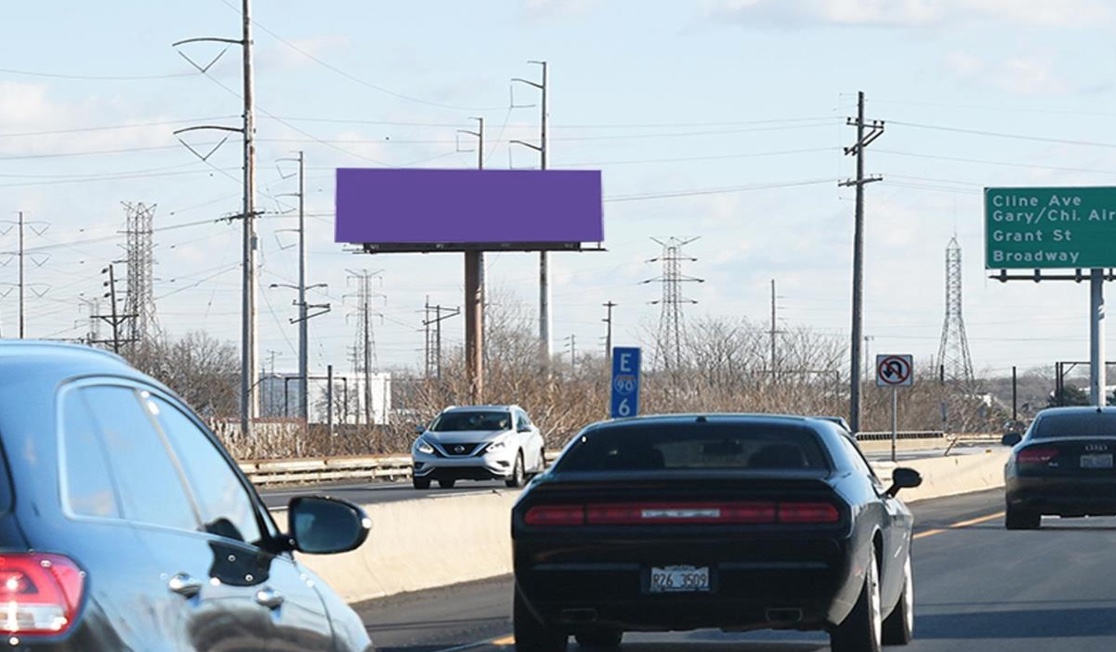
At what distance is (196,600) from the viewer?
187 inches

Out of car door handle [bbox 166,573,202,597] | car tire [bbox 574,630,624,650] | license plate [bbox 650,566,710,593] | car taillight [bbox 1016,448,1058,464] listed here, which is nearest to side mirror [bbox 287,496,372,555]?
car door handle [bbox 166,573,202,597]

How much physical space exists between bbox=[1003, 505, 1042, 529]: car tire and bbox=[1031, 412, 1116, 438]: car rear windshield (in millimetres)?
962

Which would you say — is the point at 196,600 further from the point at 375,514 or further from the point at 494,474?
the point at 494,474

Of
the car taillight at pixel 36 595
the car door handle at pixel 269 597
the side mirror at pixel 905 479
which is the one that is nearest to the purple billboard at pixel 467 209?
the side mirror at pixel 905 479

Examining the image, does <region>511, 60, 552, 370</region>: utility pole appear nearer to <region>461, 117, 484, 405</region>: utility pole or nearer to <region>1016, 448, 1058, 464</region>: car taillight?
<region>461, 117, 484, 405</region>: utility pole

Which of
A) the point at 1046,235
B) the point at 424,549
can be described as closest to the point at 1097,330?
the point at 1046,235

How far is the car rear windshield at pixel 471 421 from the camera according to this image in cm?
4184

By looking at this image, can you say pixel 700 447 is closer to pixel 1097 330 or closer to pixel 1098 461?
pixel 1098 461

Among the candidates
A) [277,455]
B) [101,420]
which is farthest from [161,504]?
[277,455]

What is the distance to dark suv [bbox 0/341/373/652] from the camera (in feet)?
13.2

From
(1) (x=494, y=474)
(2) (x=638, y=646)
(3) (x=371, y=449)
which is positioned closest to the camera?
(2) (x=638, y=646)

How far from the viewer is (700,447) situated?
1242cm

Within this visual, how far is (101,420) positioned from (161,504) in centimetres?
30

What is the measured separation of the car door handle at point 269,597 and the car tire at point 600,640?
7751mm
